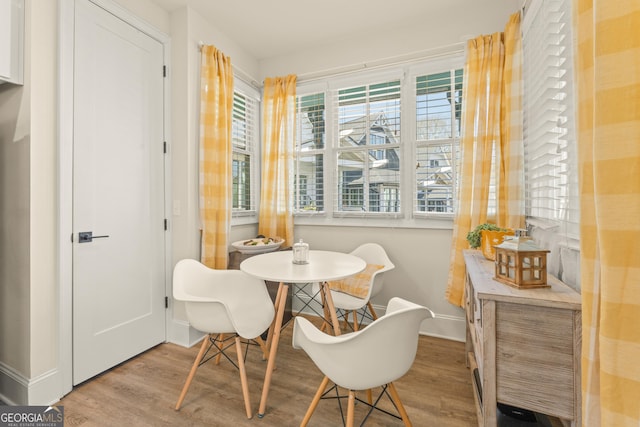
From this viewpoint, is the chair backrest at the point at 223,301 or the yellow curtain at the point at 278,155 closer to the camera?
the chair backrest at the point at 223,301

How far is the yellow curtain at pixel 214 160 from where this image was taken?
2.63 m

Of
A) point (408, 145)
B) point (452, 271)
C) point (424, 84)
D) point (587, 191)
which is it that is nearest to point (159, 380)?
point (452, 271)

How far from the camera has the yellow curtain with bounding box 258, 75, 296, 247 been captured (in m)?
3.23

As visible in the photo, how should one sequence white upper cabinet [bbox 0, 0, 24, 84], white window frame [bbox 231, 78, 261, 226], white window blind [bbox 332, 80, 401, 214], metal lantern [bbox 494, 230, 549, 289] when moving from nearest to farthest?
metal lantern [bbox 494, 230, 549, 289], white upper cabinet [bbox 0, 0, 24, 84], white window blind [bbox 332, 80, 401, 214], white window frame [bbox 231, 78, 261, 226]

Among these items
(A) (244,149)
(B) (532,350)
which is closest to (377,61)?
(A) (244,149)

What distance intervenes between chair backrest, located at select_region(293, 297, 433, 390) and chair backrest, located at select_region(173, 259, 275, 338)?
2.23 feet

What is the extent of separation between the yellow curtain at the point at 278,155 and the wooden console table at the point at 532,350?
2297 mm

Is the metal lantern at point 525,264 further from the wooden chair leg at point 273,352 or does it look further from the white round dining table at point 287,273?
the wooden chair leg at point 273,352

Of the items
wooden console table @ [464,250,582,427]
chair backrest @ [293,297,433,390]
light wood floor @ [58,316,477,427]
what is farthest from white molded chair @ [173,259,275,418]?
wooden console table @ [464,250,582,427]

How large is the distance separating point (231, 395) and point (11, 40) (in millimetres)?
2461

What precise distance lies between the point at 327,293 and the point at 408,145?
5.62ft

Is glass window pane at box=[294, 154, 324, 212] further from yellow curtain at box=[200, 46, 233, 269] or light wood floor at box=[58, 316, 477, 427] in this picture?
light wood floor at box=[58, 316, 477, 427]

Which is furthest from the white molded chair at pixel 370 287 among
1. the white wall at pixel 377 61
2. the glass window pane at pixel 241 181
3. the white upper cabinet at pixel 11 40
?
the white upper cabinet at pixel 11 40

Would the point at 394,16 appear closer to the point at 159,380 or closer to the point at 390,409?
the point at 390,409
